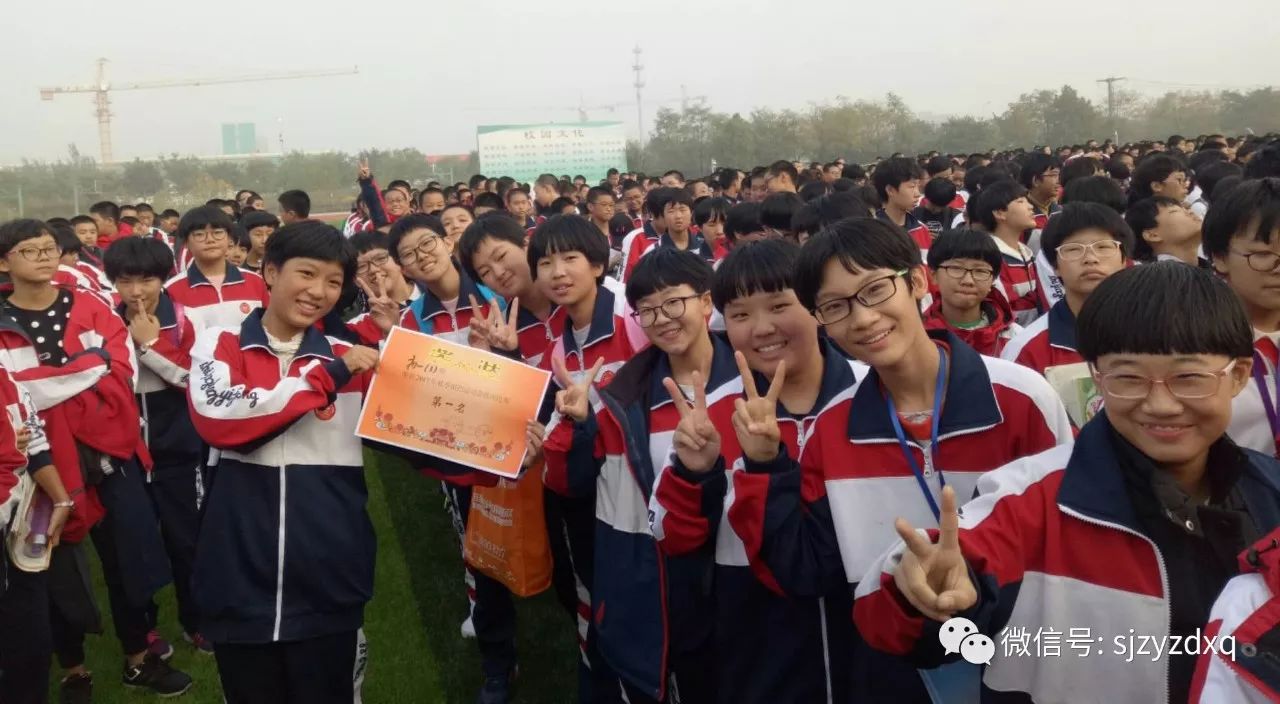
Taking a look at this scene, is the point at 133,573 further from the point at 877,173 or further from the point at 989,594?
the point at 877,173

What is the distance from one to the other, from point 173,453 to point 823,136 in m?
39.7

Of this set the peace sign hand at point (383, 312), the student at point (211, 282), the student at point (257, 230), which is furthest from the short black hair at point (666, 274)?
the student at point (257, 230)

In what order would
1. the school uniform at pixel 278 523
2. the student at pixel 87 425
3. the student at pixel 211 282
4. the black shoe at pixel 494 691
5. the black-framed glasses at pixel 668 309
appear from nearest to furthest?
the school uniform at pixel 278 523 < the black-framed glasses at pixel 668 309 < the student at pixel 87 425 < the black shoe at pixel 494 691 < the student at pixel 211 282

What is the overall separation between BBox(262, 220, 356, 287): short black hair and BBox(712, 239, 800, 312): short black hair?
46.9 inches

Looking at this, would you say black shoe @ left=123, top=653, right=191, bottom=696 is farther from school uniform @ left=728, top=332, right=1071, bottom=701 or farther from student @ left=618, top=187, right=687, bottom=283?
student @ left=618, top=187, right=687, bottom=283

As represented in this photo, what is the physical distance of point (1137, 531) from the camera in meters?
1.38

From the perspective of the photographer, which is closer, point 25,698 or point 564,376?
point 564,376

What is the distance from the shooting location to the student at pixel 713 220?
21.1 feet

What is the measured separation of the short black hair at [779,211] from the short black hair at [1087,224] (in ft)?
6.57

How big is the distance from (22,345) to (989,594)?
3.61m

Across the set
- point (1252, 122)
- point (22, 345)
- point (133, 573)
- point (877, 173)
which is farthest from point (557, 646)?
point (1252, 122)

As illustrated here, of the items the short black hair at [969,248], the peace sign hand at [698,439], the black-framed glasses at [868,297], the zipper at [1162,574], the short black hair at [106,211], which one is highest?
the short black hair at [106,211]

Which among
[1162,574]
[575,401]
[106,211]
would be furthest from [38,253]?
[106,211]

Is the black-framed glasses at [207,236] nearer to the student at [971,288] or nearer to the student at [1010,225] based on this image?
the student at [971,288]
